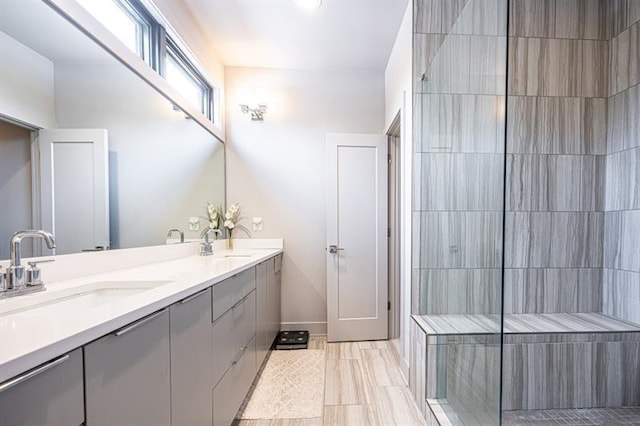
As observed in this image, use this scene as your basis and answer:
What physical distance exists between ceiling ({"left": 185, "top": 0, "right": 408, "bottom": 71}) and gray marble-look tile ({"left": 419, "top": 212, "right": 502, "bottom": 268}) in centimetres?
168

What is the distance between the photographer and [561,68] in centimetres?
201

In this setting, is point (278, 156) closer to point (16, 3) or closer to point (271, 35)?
point (271, 35)

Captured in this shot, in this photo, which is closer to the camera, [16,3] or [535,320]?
[16,3]

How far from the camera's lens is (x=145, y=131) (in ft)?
5.93

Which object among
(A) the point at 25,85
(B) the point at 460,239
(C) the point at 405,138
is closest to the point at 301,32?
(C) the point at 405,138

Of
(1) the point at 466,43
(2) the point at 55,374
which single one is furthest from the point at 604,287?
(2) the point at 55,374

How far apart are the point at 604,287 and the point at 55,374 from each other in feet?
9.40

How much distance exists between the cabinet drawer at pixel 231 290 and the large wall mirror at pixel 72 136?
63cm

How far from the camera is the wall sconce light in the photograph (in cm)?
304

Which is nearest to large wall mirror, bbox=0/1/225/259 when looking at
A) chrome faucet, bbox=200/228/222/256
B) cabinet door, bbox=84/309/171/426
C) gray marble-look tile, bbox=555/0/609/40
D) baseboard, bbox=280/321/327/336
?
chrome faucet, bbox=200/228/222/256

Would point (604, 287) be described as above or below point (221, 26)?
below

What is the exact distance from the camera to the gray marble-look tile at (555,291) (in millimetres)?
1989

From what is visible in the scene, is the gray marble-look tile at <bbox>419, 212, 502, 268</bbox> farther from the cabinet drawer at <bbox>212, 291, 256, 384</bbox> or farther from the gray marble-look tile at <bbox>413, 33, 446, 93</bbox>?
the cabinet drawer at <bbox>212, 291, 256, 384</bbox>

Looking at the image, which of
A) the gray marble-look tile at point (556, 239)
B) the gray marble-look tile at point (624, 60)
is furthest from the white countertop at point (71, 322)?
the gray marble-look tile at point (624, 60)
